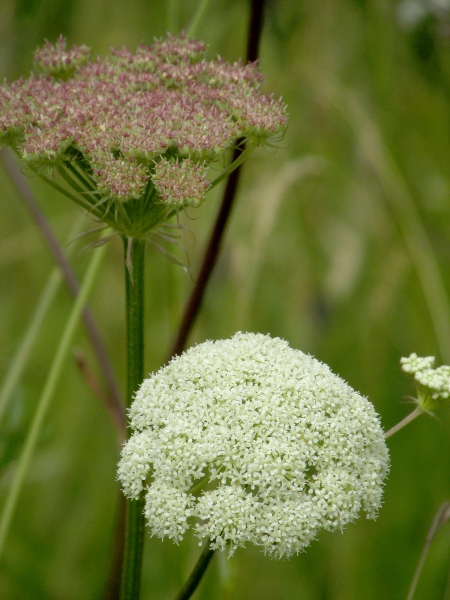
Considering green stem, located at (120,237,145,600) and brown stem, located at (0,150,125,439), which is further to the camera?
brown stem, located at (0,150,125,439)

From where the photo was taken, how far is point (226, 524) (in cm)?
164

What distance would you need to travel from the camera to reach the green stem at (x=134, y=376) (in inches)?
76.1

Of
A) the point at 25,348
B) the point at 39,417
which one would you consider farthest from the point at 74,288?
the point at 39,417

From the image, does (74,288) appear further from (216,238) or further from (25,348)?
(216,238)

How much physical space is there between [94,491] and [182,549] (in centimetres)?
148

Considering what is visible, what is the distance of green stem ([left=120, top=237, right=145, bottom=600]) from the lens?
1933 mm

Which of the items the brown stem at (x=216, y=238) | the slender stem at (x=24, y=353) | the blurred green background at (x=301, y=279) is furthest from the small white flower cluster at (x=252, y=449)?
the slender stem at (x=24, y=353)

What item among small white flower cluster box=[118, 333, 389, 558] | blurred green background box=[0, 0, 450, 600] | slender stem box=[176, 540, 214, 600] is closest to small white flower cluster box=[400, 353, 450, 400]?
small white flower cluster box=[118, 333, 389, 558]

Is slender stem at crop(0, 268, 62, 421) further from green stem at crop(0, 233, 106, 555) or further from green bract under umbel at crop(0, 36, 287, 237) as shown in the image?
green bract under umbel at crop(0, 36, 287, 237)

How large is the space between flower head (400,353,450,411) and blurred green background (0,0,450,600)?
3.08 feet

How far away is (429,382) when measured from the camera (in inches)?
73.4

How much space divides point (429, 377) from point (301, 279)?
252cm

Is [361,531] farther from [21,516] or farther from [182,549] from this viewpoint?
[21,516]

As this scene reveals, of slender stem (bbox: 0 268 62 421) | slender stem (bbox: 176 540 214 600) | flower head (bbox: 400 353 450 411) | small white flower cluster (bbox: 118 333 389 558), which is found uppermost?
slender stem (bbox: 0 268 62 421)
